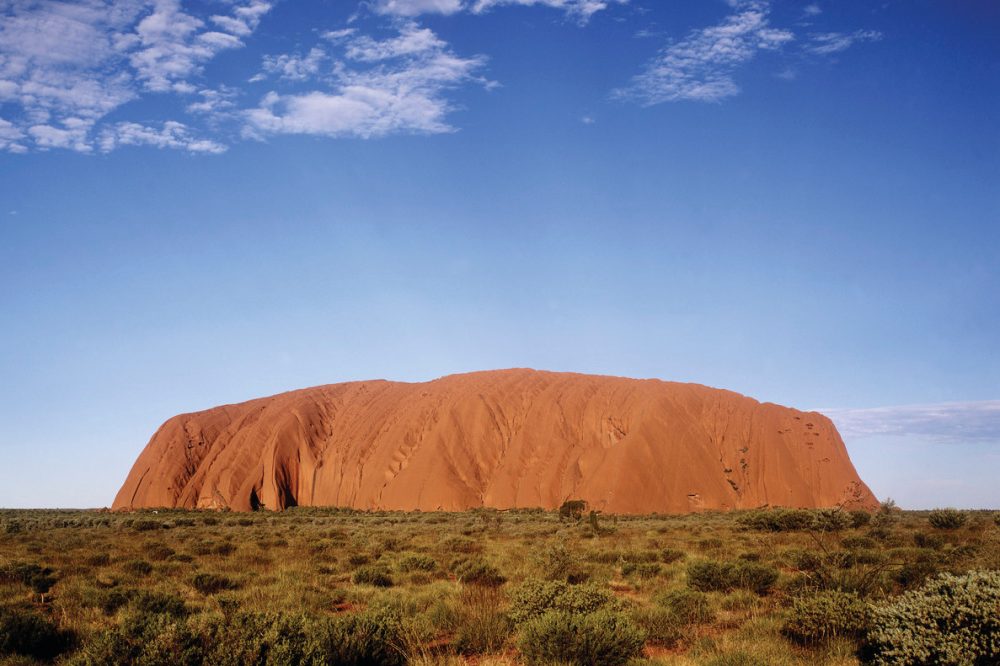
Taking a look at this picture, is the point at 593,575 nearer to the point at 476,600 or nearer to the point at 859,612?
the point at 476,600

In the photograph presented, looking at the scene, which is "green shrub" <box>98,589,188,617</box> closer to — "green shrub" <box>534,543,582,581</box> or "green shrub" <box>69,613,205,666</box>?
"green shrub" <box>69,613,205,666</box>

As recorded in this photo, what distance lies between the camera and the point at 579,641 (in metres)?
6.68

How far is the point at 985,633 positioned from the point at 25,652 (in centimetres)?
1080

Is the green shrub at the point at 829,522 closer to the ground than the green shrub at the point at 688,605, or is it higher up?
closer to the ground

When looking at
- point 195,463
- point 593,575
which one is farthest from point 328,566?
point 195,463

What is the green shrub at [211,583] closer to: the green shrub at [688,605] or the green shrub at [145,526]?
the green shrub at [688,605]

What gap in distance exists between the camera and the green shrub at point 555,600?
8180mm

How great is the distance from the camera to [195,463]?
6306cm

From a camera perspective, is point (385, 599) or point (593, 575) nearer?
point (385, 599)

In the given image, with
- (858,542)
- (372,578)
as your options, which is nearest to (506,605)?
(372,578)

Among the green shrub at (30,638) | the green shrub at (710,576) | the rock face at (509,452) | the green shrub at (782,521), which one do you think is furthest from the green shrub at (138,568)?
the rock face at (509,452)

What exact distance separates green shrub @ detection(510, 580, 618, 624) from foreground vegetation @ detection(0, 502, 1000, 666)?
0.03 metres

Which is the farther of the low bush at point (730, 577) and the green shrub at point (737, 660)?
the low bush at point (730, 577)

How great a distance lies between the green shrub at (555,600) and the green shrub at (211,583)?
7713 millimetres
